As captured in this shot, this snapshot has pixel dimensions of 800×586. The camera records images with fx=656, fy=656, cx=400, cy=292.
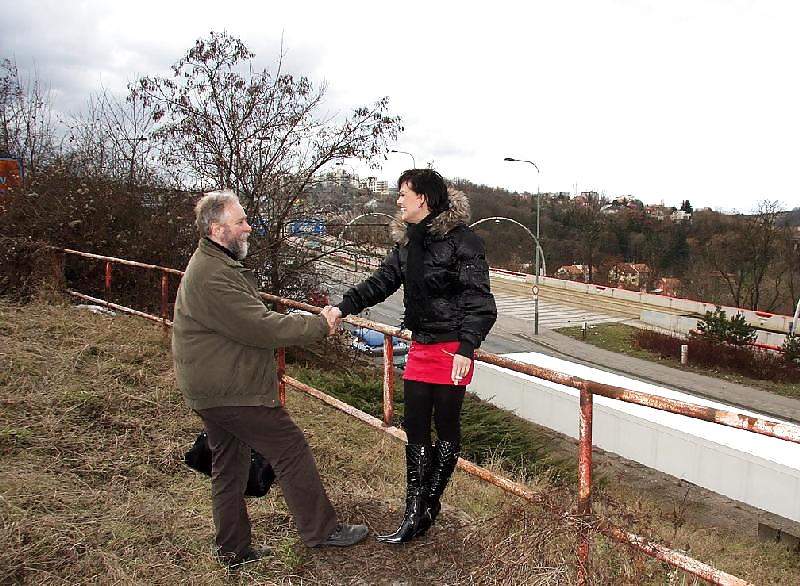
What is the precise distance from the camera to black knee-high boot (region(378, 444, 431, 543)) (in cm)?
310

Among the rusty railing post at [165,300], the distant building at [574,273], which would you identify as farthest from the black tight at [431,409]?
the distant building at [574,273]

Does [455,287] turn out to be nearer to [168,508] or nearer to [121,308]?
[168,508]

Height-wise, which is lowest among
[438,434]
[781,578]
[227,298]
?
[781,578]

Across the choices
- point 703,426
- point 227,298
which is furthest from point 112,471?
point 703,426

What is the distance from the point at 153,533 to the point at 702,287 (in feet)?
174

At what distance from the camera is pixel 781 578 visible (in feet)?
25.1

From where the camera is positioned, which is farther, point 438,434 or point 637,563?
point 438,434

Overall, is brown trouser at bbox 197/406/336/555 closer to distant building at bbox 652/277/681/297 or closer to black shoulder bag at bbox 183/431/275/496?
black shoulder bag at bbox 183/431/275/496

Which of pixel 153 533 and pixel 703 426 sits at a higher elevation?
pixel 153 533

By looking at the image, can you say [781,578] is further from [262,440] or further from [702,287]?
[702,287]

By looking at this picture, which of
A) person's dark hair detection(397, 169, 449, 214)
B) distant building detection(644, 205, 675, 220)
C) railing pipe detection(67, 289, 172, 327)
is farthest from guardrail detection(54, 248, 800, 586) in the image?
distant building detection(644, 205, 675, 220)

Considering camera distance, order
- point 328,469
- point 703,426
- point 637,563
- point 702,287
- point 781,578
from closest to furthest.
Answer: point 637,563 → point 328,469 → point 781,578 → point 703,426 → point 702,287

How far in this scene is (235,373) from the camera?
106 inches

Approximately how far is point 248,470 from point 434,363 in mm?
974
